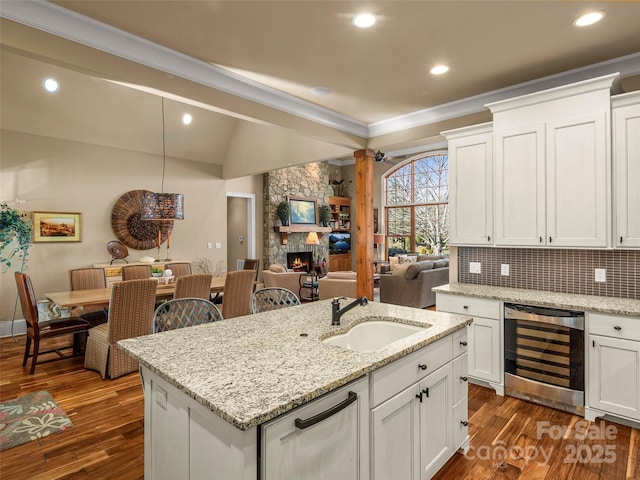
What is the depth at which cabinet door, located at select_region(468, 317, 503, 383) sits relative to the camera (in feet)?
9.78

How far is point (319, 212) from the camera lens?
31.5 feet

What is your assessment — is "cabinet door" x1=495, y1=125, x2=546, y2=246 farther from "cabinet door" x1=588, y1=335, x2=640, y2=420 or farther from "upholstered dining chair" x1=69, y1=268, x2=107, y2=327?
"upholstered dining chair" x1=69, y1=268, x2=107, y2=327

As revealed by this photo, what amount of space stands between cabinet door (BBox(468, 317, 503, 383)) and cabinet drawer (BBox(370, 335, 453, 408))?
3.87 ft

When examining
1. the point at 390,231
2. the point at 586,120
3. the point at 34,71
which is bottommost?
the point at 390,231

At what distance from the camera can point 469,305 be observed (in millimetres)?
3139

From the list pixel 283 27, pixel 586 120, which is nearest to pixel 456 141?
pixel 586 120

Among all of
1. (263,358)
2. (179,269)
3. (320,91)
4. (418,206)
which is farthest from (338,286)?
(263,358)

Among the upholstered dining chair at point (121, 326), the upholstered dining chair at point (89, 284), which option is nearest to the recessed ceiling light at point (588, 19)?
the upholstered dining chair at point (121, 326)

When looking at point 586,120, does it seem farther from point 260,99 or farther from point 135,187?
point 135,187

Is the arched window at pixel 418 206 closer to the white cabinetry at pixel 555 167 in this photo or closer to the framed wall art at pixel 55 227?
the white cabinetry at pixel 555 167

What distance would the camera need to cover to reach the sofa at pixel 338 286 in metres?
6.21

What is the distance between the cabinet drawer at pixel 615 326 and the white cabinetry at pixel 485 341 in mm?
624

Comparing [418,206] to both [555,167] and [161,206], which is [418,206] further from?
[161,206]

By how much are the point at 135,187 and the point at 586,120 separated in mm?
6396
